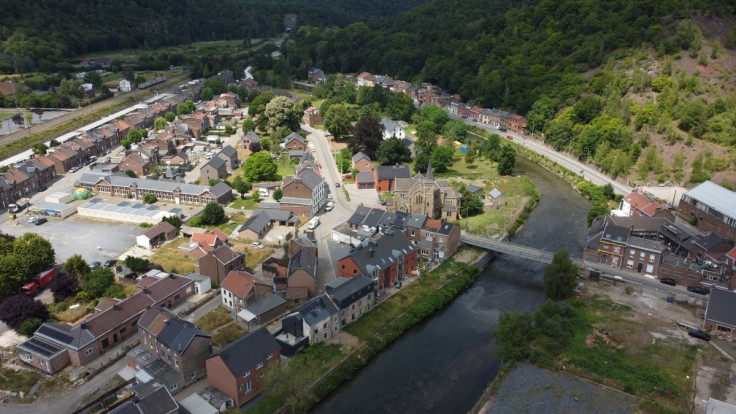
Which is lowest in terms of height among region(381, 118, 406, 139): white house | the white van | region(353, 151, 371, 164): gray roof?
the white van

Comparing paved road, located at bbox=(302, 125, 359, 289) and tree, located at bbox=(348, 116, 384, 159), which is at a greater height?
tree, located at bbox=(348, 116, 384, 159)

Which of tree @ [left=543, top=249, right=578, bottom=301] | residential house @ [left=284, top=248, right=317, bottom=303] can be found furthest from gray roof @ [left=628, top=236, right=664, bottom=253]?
residential house @ [left=284, top=248, right=317, bottom=303]

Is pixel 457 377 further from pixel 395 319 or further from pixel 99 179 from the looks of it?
pixel 99 179

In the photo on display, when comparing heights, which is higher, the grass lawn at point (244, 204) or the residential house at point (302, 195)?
the residential house at point (302, 195)

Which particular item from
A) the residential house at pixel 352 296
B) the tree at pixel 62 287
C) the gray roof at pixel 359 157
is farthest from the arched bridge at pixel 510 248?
the tree at pixel 62 287

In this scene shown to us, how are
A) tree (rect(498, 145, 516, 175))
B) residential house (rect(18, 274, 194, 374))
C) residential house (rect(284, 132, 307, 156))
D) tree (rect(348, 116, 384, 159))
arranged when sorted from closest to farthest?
residential house (rect(18, 274, 194, 374)), tree (rect(498, 145, 516, 175)), tree (rect(348, 116, 384, 159)), residential house (rect(284, 132, 307, 156))

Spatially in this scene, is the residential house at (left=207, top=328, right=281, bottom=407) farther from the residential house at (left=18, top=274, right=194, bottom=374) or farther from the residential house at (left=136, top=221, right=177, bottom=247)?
A: the residential house at (left=136, top=221, right=177, bottom=247)

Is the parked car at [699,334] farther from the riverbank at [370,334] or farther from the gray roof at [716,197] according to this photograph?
the gray roof at [716,197]

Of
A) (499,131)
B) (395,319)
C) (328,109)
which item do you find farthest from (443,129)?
(395,319)
